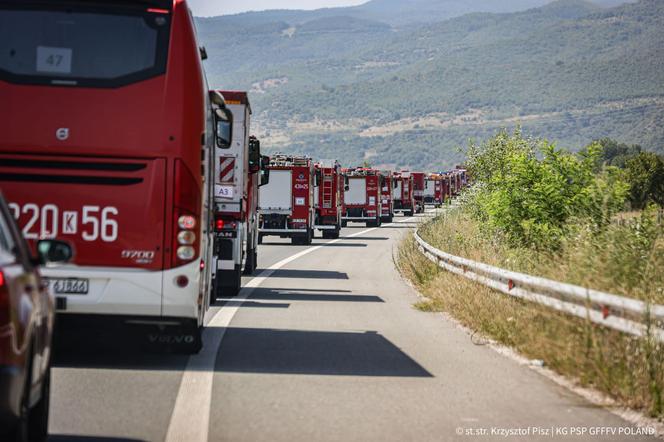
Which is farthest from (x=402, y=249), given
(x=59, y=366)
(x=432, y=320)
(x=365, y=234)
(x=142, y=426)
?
(x=365, y=234)

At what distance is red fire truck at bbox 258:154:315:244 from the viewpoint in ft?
124

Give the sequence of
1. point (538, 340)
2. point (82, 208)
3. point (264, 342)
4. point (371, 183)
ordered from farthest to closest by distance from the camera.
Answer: point (371, 183) → point (264, 342) → point (538, 340) → point (82, 208)

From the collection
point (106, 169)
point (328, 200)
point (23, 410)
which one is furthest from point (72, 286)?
point (328, 200)

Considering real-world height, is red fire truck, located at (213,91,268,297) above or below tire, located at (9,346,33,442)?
above

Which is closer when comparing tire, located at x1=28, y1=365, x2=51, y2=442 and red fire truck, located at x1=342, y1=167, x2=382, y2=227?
tire, located at x1=28, y1=365, x2=51, y2=442

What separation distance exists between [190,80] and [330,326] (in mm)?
5182

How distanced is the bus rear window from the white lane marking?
2549 mm

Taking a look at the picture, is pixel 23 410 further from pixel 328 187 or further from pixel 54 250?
pixel 328 187

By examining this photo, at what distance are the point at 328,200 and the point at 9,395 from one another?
4148 cm

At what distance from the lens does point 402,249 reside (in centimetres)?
2822

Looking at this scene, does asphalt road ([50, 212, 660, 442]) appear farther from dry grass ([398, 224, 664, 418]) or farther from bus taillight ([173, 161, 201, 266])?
bus taillight ([173, 161, 201, 266])

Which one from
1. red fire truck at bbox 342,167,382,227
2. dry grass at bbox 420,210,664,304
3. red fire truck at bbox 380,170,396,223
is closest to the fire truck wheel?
dry grass at bbox 420,210,664,304

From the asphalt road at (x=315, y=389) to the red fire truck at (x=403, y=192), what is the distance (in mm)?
63335

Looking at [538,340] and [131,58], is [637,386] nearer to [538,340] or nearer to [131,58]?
[538,340]
